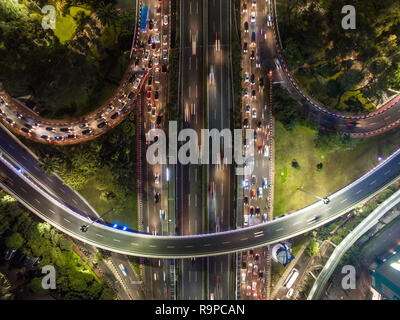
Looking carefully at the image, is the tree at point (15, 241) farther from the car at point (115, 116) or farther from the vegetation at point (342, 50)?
the vegetation at point (342, 50)

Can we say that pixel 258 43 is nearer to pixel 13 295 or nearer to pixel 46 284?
pixel 46 284

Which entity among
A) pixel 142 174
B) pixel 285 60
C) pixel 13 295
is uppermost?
pixel 285 60

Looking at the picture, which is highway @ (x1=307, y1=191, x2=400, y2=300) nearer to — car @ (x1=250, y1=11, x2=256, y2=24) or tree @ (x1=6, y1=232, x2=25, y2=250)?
car @ (x1=250, y1=11, x2=256, y2=24)

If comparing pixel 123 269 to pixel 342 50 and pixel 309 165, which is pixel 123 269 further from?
pixel 342 50

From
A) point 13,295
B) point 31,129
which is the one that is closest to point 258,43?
point 31,129

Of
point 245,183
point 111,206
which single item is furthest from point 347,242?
point 111,206

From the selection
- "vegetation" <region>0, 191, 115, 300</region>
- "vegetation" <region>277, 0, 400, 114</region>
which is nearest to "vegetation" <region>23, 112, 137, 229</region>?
"vegetation" <region>0, 191, 115, 300</region>

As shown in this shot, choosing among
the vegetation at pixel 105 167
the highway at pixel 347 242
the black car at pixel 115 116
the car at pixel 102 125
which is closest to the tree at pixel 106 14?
the black car at pixel 115 116
